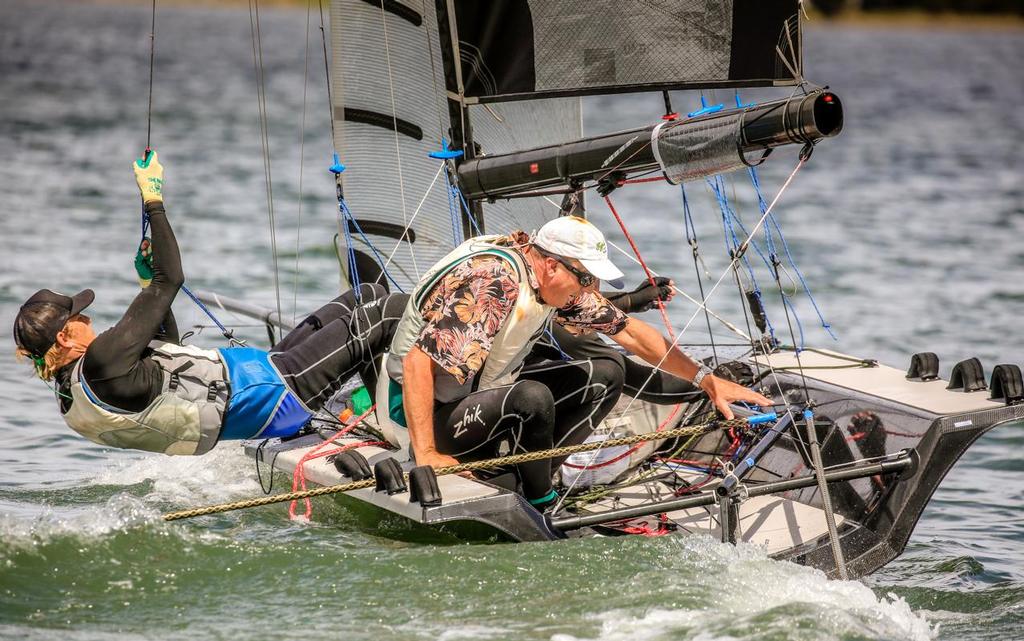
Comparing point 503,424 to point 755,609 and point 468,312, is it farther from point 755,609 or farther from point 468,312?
point 755,609

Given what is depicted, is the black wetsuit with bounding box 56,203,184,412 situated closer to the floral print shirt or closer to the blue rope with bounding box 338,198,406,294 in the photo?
the floral print shirt

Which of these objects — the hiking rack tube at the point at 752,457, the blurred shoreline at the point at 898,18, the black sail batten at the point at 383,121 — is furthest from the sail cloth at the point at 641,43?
the blurred shoreline at the point at 898,18

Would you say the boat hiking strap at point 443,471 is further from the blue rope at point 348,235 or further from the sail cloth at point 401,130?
the sail cloth at point 401,130

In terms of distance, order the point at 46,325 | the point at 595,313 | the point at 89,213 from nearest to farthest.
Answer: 1. the point at 46,325
2. the point at 595,313
3. the point at 89,213

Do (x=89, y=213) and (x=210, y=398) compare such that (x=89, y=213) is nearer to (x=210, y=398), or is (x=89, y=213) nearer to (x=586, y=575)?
(x=210, y=398)

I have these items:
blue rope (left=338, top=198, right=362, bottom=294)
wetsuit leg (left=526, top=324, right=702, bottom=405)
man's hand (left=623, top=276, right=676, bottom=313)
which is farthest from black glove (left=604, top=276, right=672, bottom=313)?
blue rope (left=338, top=198, right=362, bottom=294)

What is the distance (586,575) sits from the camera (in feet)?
13.1

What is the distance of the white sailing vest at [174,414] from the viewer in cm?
431

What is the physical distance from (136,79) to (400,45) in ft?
75.8

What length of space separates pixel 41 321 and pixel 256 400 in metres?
0.77

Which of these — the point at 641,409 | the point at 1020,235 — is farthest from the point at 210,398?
the point at 1020,235

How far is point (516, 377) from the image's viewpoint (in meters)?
4.57

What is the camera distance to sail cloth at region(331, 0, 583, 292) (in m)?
6.04

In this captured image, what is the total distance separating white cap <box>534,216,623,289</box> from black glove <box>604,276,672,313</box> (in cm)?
108
